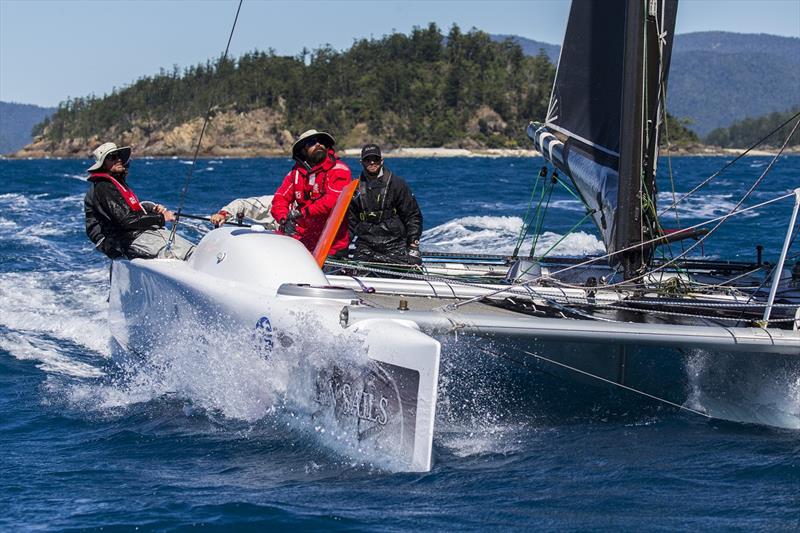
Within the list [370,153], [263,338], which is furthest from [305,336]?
[370,153]

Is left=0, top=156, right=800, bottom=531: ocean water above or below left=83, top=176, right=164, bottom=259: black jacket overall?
below

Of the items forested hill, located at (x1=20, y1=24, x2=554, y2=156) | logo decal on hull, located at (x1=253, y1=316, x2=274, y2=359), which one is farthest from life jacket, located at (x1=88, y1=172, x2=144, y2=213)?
forested hill, located at (x1=20, y1=24, x2=554, y2=156)

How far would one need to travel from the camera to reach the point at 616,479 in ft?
14.0

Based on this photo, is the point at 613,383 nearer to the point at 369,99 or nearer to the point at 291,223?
the point at 291,223

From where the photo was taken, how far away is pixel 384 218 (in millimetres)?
6551

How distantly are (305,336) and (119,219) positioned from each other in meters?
2.36

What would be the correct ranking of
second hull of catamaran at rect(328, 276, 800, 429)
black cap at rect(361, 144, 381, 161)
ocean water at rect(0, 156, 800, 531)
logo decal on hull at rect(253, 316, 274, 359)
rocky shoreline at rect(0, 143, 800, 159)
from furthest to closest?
rocky shoreline at rect(0, 143, 800, 159) < black cap at rect(361, 144, 381, 161) < logo decal on hull at rect(253, 316, 274, 359) < second hull of catamaran at rect(328, 276, 800, 429) < ocean water at rect(0, 156, 800, 531)

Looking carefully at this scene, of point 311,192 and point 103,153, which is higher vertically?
point 103,153

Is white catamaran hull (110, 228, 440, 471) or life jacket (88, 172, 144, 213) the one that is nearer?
white catamaran hull (110, 228, 440, 471)

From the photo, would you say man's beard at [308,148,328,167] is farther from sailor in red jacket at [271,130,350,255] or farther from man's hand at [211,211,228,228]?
man's hand at [211,211,228,228]

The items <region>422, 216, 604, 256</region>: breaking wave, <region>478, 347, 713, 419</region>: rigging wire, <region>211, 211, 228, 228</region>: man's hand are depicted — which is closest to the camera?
<region>478, 347, 713, 419</region>: rigging wire

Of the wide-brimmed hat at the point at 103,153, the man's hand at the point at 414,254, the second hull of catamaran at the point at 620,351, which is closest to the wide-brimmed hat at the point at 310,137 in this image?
the man's hand at the point at 414,254

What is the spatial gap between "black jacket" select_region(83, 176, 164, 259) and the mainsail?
2.66 meters

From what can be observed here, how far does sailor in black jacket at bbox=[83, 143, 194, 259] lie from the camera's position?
6590mm
